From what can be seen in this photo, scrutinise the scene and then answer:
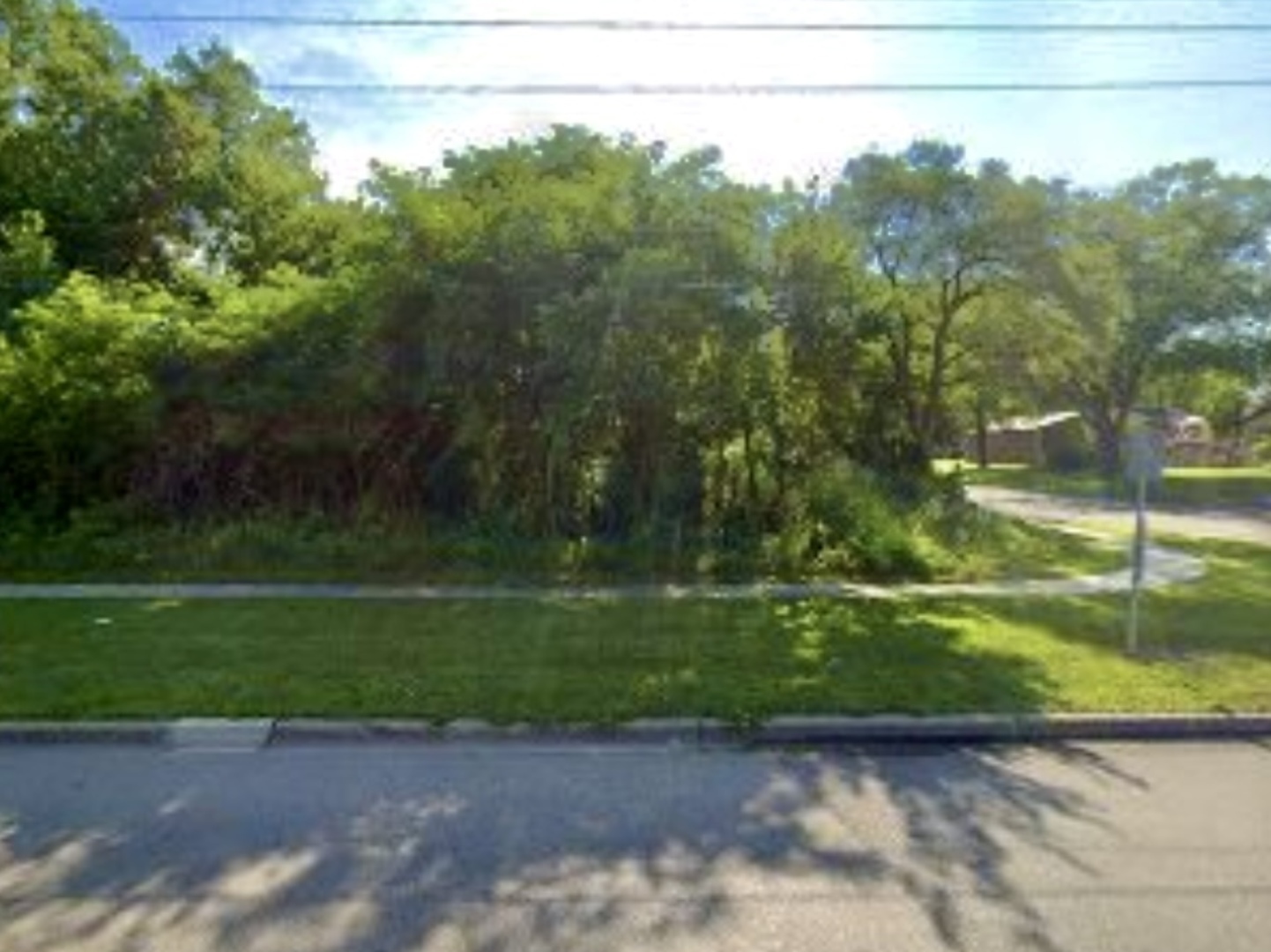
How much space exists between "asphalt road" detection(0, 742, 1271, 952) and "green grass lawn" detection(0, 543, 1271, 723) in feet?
2.34

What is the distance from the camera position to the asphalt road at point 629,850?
187 inches

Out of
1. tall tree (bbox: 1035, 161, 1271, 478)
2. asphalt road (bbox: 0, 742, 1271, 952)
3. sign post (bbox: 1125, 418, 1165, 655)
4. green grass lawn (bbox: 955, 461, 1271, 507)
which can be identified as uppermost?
tall tree (bbox: 1035, 161, 1271, 478)

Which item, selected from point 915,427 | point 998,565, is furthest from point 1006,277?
point 998,565

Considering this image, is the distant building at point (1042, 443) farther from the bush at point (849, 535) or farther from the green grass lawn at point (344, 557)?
the green grass lawn at point (344, 557)

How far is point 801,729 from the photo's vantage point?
25.5 ft

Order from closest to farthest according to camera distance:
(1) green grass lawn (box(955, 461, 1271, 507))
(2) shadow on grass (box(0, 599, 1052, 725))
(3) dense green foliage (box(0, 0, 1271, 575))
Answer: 1. (2) shadow on grass (box(0, 599, 1052, 725))
2. (3) dense green foliage (box(0, 0, 1271, 575))
3. (1) green grass lawn (box(955, 461, 1271, 507))

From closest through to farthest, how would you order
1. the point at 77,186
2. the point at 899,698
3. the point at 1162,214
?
1. the point at 899,698
2. the point at 77,186
3. the point at 1162,214

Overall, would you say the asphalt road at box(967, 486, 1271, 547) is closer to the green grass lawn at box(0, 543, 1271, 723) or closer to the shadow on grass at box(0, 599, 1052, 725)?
the green grass lawn at box(0, 543, 1271, 723)

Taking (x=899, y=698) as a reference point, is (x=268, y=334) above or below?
above

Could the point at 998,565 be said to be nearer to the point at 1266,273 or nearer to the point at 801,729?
the point at 801,729

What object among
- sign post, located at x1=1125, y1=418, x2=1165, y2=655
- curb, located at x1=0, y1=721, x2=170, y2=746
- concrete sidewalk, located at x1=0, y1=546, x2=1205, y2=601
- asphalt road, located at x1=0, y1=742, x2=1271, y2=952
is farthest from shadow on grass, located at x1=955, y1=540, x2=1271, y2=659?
curb, located at x1=0, y1=721, x2=170, y2=746

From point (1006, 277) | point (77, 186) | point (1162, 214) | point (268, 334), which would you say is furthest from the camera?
point (1162, 214)

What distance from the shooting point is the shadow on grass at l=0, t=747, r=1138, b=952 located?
4766 millimetres

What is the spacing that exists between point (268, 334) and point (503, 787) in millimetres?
9398
